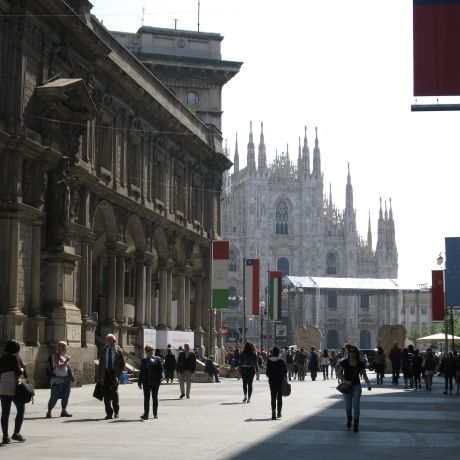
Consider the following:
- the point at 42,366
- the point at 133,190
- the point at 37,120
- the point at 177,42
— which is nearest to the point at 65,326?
the point at 42,366

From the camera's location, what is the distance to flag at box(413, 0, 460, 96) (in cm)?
1855

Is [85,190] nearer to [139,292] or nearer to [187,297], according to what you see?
[139,292]

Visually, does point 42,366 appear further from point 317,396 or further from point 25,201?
point 317,396

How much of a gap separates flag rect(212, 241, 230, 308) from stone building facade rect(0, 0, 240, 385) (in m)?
1.50

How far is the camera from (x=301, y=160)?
133375mm

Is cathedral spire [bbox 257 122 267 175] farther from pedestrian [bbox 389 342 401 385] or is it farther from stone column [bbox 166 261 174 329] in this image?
pedestrian [bbox 389 342 401 385]

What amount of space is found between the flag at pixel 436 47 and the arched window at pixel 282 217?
112 m

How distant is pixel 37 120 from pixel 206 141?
24267mm

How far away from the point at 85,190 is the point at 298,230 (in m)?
97.5

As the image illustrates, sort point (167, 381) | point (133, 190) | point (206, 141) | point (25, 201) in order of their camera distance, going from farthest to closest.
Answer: point (206, 141)
point (133, 190)
point (167, 381)
point (25, 201)

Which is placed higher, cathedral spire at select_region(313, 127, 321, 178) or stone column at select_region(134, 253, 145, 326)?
cathedral spire at select_region(313, 127, 321, 178)

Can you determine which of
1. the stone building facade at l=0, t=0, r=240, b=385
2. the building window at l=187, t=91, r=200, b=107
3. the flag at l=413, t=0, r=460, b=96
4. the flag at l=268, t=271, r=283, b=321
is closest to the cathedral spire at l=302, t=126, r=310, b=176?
the building window at l=187, t=91, r=200, b=107

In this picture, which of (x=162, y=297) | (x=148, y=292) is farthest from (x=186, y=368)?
(x=162, y=297)

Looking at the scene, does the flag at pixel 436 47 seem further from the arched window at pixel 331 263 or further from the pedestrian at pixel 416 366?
the arched window at pixel 331 263
